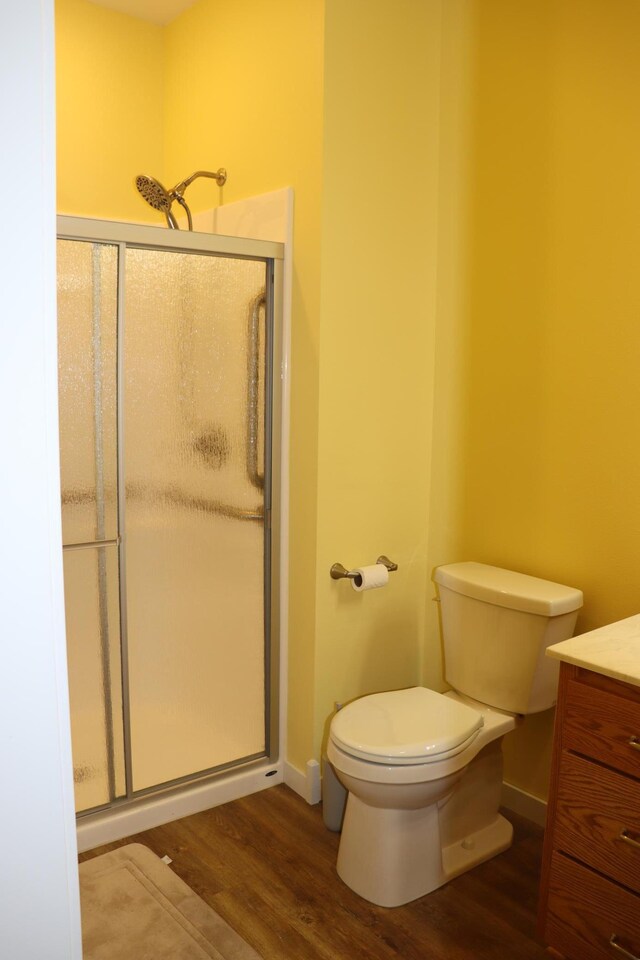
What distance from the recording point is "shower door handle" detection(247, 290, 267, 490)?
2.49 meters

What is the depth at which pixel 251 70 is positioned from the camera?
2.59m

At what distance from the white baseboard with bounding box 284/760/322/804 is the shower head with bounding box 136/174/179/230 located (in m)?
1.87

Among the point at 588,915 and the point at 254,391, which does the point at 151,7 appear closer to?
the point at 254,391

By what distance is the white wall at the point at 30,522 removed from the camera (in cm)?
64

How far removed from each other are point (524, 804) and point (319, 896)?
0.75 m

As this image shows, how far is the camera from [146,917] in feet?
6.50

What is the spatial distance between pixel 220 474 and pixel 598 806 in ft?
4.73

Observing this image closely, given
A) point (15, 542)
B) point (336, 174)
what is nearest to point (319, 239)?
point (336, 174)

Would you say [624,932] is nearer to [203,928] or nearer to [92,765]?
[203,928]

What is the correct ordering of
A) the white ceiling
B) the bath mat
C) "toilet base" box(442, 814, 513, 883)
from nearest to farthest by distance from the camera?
the bath mat → "toilet base" box(442, 814, 513, 883) → the white ceiling

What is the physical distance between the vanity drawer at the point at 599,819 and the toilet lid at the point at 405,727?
0.37 meters

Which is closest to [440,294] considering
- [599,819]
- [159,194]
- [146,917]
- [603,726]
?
[159,194]

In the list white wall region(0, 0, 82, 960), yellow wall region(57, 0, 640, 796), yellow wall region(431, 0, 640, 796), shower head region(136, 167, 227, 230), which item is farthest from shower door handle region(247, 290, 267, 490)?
white wall region(0, 0, 82, 960)

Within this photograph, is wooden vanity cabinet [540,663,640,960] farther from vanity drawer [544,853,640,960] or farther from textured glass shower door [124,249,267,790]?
textured glass shower door [124,249,267,790]
